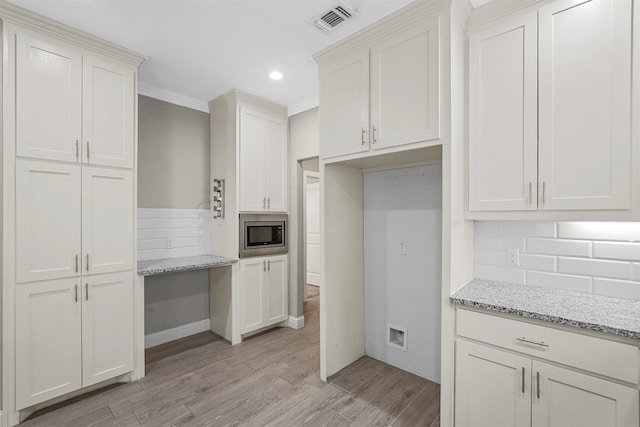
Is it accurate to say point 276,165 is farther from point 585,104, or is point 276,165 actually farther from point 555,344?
point 555,344

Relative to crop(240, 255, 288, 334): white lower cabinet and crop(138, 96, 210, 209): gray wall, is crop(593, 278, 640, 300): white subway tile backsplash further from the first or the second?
crop(138, 96, 210, 209): gray wall

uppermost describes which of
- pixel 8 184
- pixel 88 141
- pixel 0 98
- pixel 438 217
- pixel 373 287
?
pixel 0 98

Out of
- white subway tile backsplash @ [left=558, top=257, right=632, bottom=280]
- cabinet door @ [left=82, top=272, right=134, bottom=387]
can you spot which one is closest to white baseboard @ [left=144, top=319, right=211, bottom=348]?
cabinet door @ [left=82, top=272, right=134, bottom=387]

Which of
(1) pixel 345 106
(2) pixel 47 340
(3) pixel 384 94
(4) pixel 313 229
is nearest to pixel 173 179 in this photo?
(2) pixel 47 340

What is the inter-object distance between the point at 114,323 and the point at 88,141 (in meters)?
1.44

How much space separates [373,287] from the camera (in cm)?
291

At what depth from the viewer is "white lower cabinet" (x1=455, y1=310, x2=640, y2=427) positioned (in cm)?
136

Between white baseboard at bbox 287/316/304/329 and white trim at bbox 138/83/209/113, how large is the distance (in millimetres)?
2772

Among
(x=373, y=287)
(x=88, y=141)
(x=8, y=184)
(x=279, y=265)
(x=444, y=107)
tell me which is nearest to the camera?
(x=444, y=107)

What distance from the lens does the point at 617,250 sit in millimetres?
1734

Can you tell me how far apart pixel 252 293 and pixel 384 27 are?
9.31 ft

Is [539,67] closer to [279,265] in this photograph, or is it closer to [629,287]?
[629,287]

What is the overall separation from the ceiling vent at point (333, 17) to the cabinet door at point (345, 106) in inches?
9.5

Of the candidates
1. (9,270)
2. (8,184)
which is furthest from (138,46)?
(9,270)
